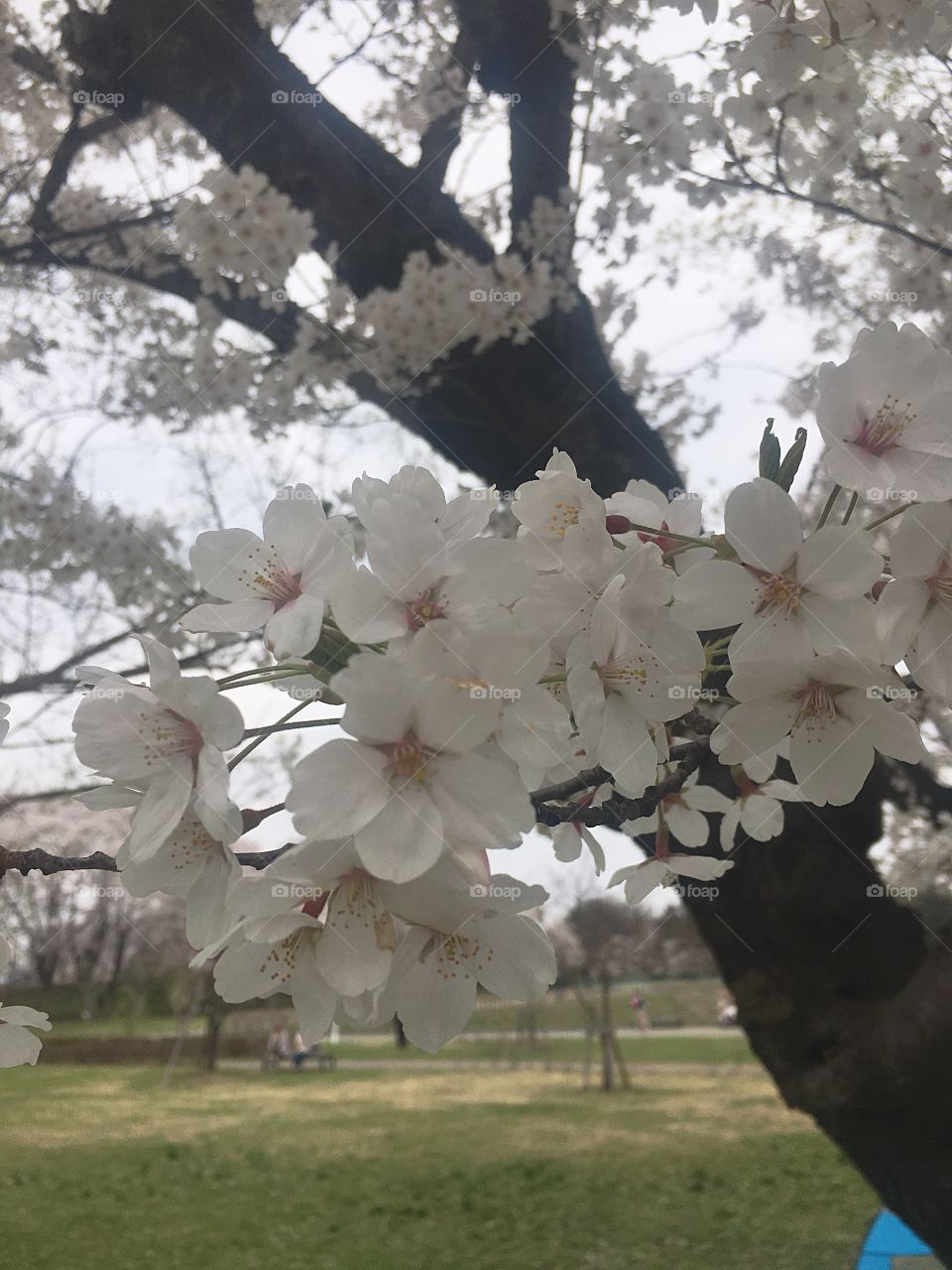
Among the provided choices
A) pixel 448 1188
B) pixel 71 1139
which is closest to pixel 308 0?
pixel 448 1188

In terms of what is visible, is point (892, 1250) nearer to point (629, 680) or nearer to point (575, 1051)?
point (629, 680)

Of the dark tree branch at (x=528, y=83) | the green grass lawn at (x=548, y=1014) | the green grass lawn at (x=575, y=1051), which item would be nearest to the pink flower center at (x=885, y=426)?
the dark tree branch at (x=528, y=83)

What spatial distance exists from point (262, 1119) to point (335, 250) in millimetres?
4251

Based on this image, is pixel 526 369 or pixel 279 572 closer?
pixel 279 572

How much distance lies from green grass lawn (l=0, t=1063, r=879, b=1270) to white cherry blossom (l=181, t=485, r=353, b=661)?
292 cm

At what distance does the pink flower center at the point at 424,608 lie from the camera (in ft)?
0.80

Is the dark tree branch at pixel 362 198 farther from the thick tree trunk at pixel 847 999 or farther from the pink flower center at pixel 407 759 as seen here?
the pink flower center at pixel 407 759

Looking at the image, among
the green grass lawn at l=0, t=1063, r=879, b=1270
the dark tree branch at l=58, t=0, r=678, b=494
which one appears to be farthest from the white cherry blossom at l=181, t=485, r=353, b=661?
the green grass lawn at l=0, t=1063, r=879, b=1270

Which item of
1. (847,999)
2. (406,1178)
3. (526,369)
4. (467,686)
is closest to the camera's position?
(467,686)

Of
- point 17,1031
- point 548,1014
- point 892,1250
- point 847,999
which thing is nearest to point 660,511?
point 17,1031

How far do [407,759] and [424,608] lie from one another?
0.04 metres

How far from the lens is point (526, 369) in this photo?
5.18ft

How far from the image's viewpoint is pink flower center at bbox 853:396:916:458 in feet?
0.91

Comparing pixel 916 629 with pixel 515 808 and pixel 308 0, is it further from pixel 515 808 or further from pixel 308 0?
pixel 308 0
